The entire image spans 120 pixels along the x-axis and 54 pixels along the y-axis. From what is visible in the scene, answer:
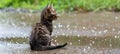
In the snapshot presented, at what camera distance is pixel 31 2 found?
762 inches

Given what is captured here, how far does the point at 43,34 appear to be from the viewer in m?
7.88

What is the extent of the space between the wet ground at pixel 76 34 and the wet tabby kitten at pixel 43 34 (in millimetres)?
118

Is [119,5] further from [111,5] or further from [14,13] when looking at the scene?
[14,13]

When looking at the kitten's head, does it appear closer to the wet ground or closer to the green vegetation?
the wet ground

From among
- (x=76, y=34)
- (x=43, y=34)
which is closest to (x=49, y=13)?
(x=43, y=34)

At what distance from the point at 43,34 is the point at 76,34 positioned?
2389 millimetres

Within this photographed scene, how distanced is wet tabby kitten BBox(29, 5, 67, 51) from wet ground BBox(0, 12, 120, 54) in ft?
0.39

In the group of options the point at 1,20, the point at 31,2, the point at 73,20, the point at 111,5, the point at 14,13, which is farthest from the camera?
the point at 31,2

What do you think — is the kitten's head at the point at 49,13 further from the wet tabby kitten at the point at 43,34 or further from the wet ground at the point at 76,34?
the wet ground at the point at 76,34

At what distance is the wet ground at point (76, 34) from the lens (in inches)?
316

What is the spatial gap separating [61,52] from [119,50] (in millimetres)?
1085

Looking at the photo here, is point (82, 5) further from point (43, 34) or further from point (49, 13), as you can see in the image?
point (43, 34)

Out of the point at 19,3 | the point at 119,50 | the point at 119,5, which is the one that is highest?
the point at 119,50

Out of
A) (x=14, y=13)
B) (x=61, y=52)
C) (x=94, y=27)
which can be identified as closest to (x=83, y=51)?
(x=61, y=52)
